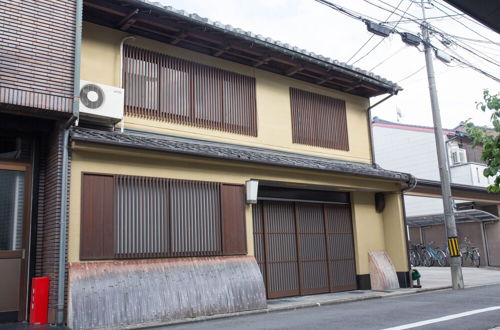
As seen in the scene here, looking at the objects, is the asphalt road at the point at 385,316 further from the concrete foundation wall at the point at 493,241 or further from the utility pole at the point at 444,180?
the concrete foundation wall at the point at 493,241

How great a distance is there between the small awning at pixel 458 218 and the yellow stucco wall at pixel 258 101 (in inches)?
414

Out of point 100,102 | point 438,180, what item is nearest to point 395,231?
point 100,102

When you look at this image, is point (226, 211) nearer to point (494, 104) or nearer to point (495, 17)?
point (494, 104)

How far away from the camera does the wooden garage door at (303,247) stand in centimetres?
1248

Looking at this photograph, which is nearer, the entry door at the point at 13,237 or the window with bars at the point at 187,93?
the entry door at the point at 13,237

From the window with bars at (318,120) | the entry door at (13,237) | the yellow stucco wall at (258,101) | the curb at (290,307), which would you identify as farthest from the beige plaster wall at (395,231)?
the entry door at (13,237)

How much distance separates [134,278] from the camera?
29.5 ft

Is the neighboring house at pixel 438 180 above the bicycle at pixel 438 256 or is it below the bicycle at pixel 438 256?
above

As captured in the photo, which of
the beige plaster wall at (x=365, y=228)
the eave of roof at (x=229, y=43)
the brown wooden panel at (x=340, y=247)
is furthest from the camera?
the beige plaster wall at (x=365, y=228)

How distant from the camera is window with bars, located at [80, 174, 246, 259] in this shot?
9086 millimetres

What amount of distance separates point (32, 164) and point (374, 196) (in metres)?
10.1

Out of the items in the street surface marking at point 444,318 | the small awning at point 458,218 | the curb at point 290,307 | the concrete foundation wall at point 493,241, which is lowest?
the street surface marking at point 444,318

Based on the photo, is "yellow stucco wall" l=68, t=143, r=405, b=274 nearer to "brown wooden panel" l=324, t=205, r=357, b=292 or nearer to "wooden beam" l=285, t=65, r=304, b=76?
"brown wooden panel" l=324, t=205, r=357, b=292

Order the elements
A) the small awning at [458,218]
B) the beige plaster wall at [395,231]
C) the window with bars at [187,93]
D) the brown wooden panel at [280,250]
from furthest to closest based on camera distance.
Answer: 1. the small awning at [458,218]
2. the beige plaster wall at [395,231]
3. the brown wooden panel at [280,250]
4. the window with bars at [187,93]
